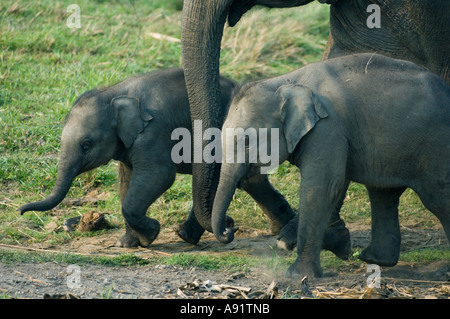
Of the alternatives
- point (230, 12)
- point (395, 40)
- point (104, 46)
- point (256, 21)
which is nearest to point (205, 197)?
point (230, 12)

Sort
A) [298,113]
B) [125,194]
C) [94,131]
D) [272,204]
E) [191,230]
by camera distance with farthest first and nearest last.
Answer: [272,204], [125,194], [191,230], [94,131], [298,113]

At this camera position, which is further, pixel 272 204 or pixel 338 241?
pixel 272 204

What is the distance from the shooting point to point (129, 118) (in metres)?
5.68

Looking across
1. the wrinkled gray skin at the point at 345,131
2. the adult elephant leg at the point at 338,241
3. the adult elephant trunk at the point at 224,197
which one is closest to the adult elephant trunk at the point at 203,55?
the wrinkled gray skin at the point at 345,131

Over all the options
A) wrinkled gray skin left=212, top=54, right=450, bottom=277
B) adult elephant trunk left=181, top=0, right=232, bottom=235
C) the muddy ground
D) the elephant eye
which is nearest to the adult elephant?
adult elephant trunk left=181, top=0, right=232, bottom=235

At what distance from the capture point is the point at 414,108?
498 cm

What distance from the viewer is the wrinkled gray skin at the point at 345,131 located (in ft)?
16.2

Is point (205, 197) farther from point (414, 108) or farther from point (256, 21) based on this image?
point (256, 21)

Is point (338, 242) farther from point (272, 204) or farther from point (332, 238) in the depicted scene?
point (272, 204)

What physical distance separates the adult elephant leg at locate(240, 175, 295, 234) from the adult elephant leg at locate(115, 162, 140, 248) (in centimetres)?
74

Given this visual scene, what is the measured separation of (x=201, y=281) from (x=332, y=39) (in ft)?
7.14

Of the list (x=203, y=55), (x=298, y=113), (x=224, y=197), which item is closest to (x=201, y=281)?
(x=224, y=197)

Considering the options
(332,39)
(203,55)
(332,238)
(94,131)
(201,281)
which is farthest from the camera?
(332,39)

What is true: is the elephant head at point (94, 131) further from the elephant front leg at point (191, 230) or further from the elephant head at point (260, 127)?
the elephant head at point (260, 127)
